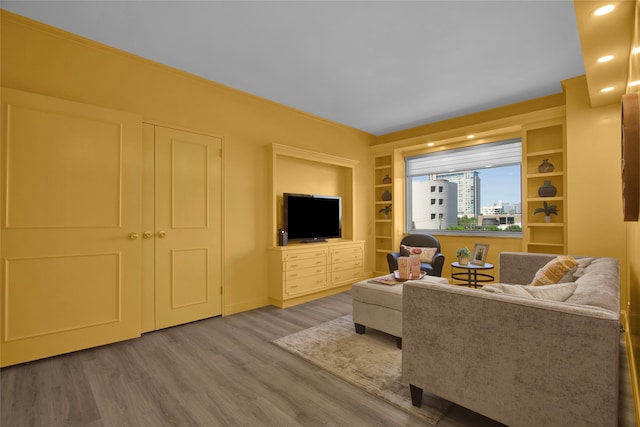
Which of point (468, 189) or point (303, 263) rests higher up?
point (468, 189)

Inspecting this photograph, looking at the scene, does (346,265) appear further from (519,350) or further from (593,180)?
(519,350)

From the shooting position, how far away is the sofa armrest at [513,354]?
1285mm

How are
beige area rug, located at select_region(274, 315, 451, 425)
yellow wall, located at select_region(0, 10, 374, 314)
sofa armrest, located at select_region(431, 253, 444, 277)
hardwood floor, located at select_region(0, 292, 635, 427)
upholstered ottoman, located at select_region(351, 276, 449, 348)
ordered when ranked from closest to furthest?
hardwood floor, located at select_region(0, 292, 635, 427) < beige area rug, located at select_region(274, 315, 451, 425) < yellow wall, located at select_region(0, 10, 374, 314) < upholstered ottoman, located at select_region(351, 276, 449, 348) < sofa armrest, located at select_region(431, 253, 444, 277)

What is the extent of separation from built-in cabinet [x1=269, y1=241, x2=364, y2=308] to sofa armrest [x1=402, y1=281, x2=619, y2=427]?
7.90 ft

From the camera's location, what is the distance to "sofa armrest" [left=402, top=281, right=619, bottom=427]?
4.22 ft

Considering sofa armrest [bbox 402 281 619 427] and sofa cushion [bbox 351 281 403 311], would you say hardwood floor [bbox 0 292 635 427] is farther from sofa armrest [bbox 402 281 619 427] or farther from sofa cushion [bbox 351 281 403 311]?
sofa cushion [bbox 351 281 403 311]

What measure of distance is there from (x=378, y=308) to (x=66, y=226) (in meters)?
2.90

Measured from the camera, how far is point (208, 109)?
372 cm

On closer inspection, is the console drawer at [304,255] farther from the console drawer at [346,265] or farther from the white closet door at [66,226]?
the white closet door at [66,226]

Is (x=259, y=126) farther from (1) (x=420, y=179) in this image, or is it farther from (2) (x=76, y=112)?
(1) (x=420, y=179)

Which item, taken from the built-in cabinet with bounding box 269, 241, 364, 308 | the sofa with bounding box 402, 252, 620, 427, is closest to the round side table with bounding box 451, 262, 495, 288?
the built-in cabinet with bounding box 269, 241, 364, 308

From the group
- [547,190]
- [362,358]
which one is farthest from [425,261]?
[362,358]

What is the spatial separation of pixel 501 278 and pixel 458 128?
2624 millimetres

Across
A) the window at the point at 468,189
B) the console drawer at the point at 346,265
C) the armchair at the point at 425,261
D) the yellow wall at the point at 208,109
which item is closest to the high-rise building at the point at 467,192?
the window at the point at 468,189
